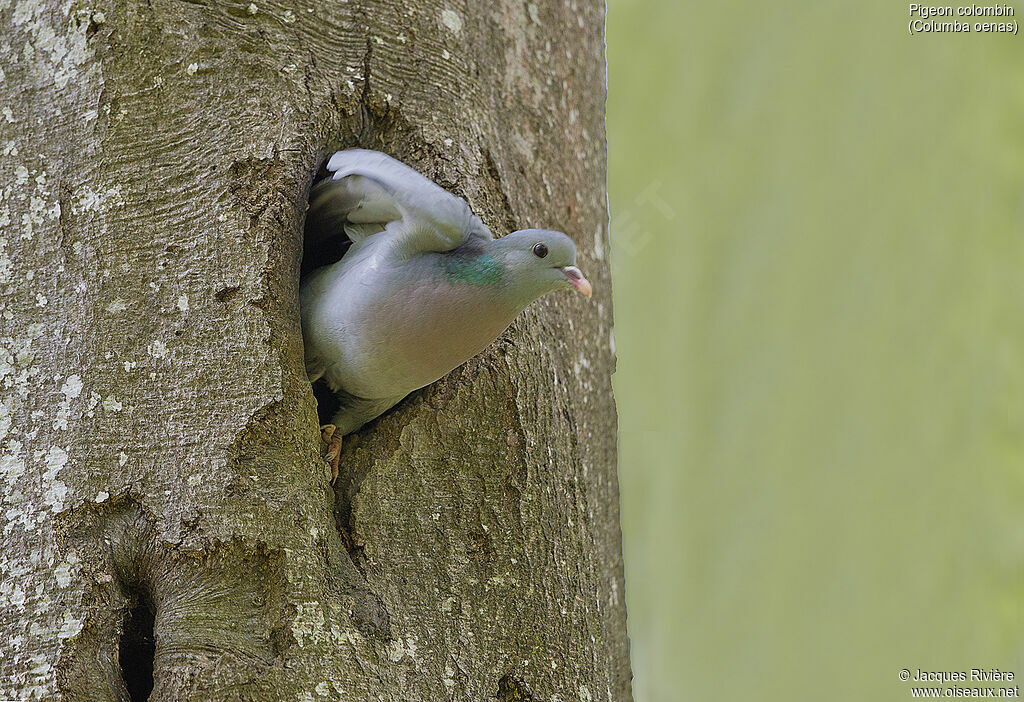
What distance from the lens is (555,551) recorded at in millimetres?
1792

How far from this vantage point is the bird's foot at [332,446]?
5.74ft

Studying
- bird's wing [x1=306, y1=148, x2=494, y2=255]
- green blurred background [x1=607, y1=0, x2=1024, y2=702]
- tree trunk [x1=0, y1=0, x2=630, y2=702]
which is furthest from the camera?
green blurred background [x1=607, y1=0, x2=1024, y2=702]

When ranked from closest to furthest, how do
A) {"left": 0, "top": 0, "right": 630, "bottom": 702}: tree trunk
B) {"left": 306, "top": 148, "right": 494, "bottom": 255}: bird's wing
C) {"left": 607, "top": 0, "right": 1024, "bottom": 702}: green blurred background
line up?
{"left": 0, "top": 0, "right": 630, "bottom": 702}: tree trunk
{"left": 306, "top": 148, "right": 494, "bottom": 255}: bird's wing
{"left": 607, "top": 0, "right": 1024, "bottom": 702}: green blurred background

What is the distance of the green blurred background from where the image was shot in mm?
3033

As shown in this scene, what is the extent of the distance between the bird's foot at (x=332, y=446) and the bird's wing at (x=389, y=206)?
0.31 m

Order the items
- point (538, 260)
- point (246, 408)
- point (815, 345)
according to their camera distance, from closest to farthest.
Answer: point (246, 408)
point (538, 260)
point (815, 345)

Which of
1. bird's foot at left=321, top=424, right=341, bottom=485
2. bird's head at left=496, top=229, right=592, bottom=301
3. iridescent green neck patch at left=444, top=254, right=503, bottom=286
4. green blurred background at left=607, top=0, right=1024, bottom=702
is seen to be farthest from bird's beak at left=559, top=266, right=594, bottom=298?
green blurred background at left=607, top=0, right=1024, bottom=702

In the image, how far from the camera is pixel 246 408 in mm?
1571

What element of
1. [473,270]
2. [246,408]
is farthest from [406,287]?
[246,408]

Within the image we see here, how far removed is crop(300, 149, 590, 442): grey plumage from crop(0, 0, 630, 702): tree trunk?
81 mm

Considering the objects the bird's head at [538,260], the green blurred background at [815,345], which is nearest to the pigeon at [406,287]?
the bird's head at [538,260]

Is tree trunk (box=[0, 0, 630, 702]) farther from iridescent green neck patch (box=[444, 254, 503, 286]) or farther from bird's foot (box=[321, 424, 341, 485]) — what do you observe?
iridescent green neck patch (box=[444, 254, 503, 286])

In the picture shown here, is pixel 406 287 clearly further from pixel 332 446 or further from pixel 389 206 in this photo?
pixel 332 446

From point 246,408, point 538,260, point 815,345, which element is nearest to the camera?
point 246,408
